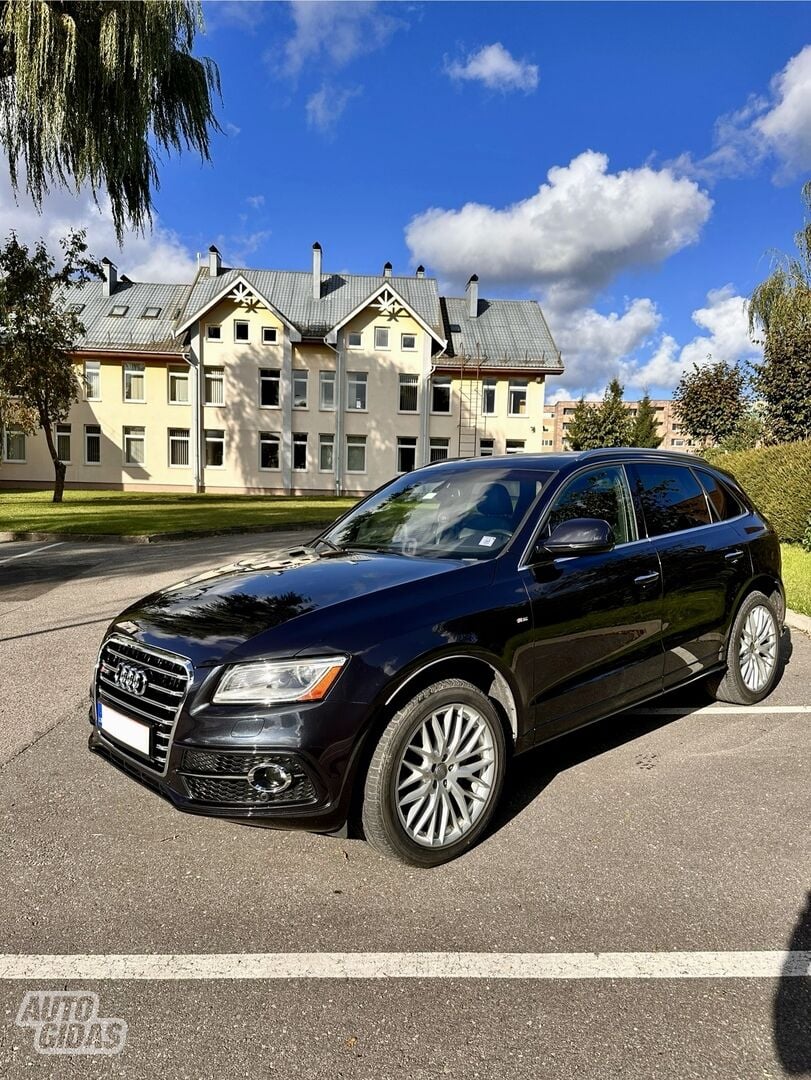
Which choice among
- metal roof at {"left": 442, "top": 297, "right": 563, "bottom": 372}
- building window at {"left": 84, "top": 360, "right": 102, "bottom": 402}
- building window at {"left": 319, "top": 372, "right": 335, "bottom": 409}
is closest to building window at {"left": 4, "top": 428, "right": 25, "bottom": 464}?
building window at {"left": 84, "top": 360, "right": 102, "bottom": 402}

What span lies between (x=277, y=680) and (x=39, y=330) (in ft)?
67.8

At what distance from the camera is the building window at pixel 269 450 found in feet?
116

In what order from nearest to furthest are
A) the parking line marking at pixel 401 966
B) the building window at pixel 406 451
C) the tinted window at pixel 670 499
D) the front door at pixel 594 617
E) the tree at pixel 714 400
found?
1. the parking line marking at pixel 401 966
2. the front door at pixel 594 617
3. the tinted window at pixel 670 499
4. the tree at pixel 714 400
5. the building window at pixel 406 451

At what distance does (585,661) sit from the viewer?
3543 millimetres

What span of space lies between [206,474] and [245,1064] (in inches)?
1373

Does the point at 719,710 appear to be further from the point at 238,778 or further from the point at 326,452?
the point at 326,452

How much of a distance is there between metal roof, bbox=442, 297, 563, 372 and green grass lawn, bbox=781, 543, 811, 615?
25935 millimetres

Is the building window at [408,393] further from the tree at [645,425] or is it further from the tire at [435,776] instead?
the tire at [435,776]

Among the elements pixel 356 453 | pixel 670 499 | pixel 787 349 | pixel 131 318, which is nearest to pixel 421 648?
pixel 670 499

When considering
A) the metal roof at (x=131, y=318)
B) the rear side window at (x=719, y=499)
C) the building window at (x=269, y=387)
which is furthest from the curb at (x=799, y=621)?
the metal roof at (x=131, y=318)

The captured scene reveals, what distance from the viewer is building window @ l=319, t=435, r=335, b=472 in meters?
35.6

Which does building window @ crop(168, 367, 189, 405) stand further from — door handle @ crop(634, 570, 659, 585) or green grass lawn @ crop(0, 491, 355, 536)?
door handle @ crop(634, 570, 659, 585)

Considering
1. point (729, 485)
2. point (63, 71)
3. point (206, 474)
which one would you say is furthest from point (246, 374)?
point (729, 485)

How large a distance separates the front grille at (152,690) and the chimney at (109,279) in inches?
1566
